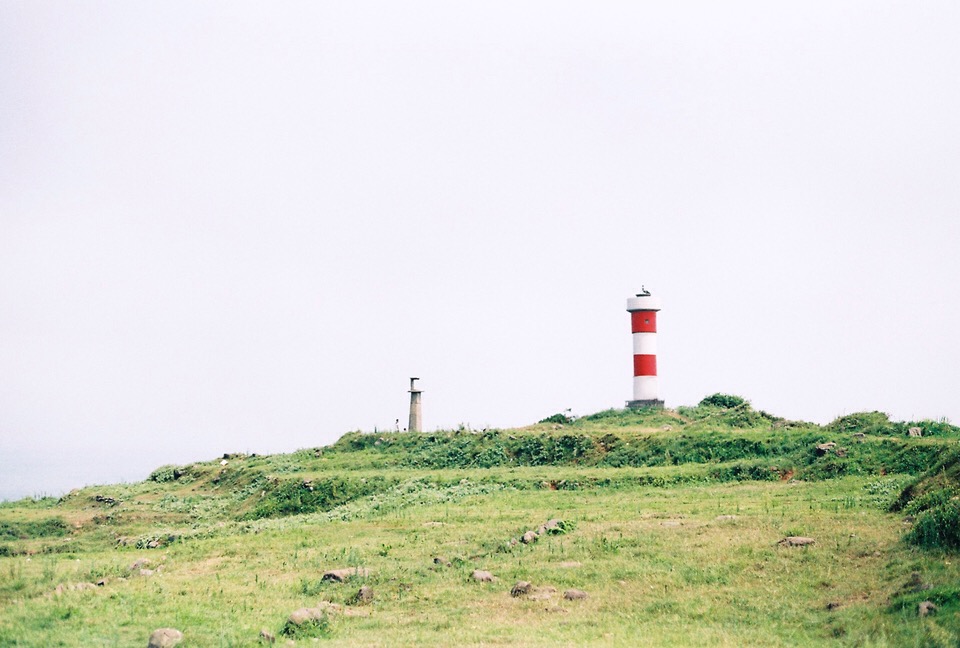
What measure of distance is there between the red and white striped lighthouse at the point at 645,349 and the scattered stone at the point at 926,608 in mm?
35751

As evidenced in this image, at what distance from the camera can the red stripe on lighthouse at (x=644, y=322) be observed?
50.7m

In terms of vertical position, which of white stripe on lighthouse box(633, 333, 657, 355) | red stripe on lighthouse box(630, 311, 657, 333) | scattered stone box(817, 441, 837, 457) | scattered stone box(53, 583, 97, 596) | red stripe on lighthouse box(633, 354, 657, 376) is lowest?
scattered stone box(53, 583, 97, 596)

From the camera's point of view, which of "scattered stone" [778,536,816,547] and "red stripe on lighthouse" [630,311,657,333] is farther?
"red stripe on lighthouse" [630,311,657,333]

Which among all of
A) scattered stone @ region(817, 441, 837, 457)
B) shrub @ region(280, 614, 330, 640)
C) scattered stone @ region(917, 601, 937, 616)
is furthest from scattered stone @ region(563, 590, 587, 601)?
scattered stone @ region(817, 441, 837, 457)

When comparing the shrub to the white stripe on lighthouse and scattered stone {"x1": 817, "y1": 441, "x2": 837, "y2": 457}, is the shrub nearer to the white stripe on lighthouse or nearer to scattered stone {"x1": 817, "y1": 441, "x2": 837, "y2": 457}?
scattered stone {"x1": 817, "y1": 441, "x2": 837, "y2": 457}

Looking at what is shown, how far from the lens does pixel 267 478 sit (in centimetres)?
3969

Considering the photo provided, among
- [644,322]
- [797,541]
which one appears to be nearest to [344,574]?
[797,541]

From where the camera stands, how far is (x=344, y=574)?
2055 cm

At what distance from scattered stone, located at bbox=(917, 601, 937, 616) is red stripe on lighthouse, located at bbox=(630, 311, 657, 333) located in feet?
118

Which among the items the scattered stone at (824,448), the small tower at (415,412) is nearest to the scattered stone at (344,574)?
the scattered stone at (824,448)

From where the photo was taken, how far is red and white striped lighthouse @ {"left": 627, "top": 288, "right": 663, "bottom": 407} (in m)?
50.7

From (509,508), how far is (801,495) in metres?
8.35

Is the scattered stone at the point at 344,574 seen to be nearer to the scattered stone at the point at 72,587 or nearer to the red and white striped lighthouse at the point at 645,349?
the scattered stone at the point at 72,587

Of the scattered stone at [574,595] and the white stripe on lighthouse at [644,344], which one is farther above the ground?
the white stripe on lighthouse at [644,344]
